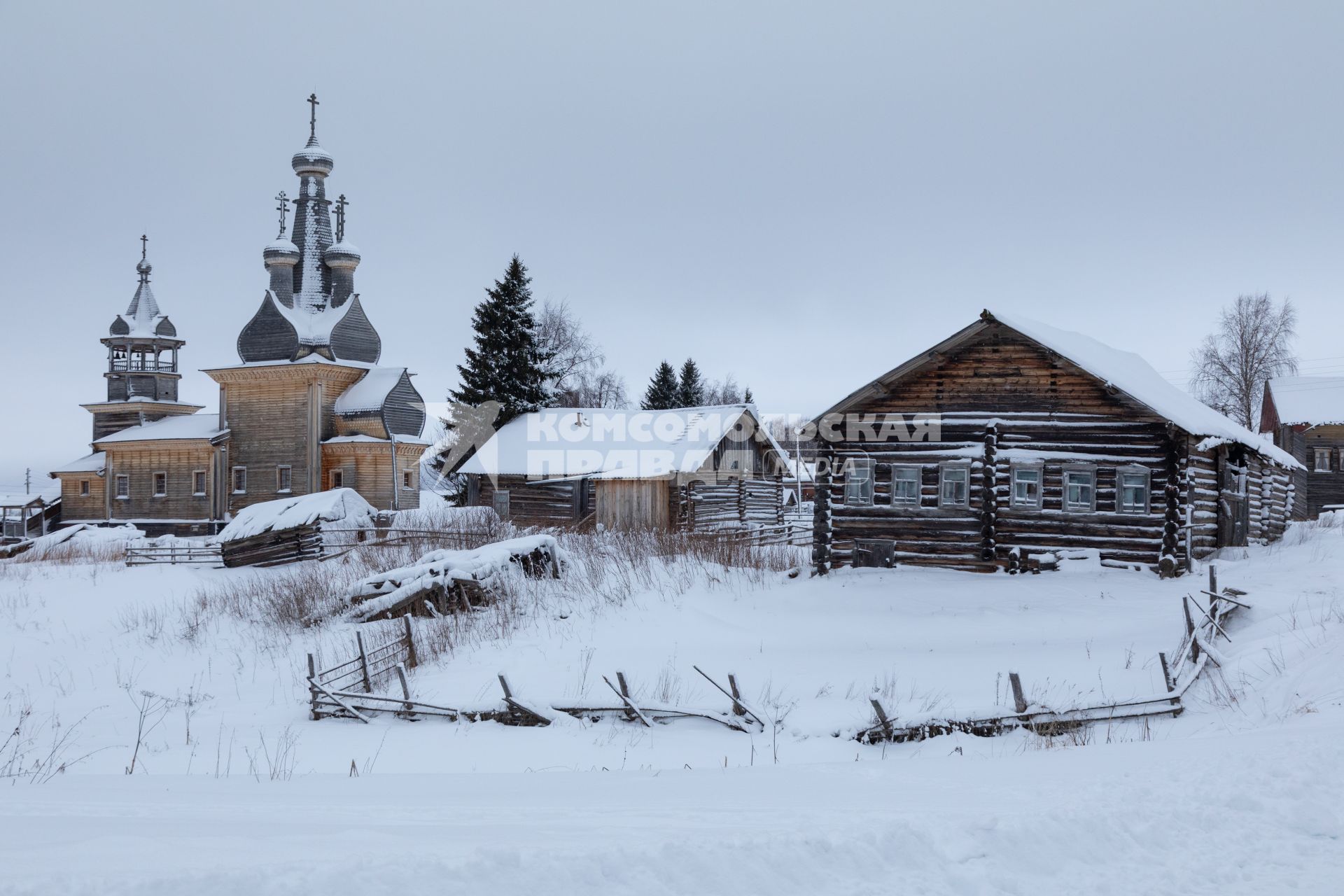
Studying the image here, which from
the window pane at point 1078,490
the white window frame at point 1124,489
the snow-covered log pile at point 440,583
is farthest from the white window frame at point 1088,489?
the snow-covered log pile at point 440,583

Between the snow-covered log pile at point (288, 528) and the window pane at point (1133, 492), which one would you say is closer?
the window pane at point (1133, 492)

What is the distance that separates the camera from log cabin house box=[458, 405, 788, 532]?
32219 mm

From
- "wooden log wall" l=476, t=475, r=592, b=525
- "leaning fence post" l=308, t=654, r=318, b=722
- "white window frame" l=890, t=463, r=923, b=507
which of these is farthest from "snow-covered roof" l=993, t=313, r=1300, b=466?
"wooden log wall" l=476, t=475, r=592, b=525

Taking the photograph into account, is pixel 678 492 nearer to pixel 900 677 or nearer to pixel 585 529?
pixel 585 529

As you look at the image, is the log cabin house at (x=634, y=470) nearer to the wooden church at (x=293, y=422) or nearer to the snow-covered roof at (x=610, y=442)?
the snow-covered roof at (x=610, y=442)

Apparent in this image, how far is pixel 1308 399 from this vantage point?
3819 cm

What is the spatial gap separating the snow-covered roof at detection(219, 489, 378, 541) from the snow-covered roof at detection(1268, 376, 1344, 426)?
3433 cm

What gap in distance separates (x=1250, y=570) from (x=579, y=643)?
12.7m

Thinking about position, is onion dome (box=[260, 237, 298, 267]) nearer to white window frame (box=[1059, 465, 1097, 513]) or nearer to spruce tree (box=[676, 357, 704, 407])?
spruce tree (box=[676, 357, 704, 407])

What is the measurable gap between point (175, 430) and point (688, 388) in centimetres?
Answer: 2726

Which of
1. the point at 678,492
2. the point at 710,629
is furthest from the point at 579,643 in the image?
the point at 678,492

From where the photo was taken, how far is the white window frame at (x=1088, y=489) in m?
19.0

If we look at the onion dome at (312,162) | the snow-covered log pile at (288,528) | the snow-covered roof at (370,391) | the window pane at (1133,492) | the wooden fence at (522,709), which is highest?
the onion dome at (312,162)

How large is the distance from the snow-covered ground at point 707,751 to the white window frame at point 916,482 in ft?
4.99
